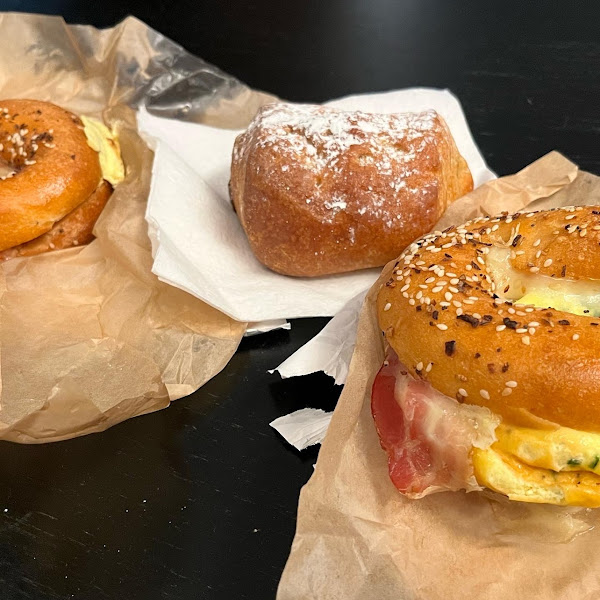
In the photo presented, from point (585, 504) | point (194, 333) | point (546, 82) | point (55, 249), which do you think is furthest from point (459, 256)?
point (546, 82)

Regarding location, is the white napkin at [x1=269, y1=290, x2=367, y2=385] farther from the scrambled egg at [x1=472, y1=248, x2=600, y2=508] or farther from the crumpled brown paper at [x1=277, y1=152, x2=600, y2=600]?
the scrambled egg at [x1=472, y1=248, x2=600, y2=508]

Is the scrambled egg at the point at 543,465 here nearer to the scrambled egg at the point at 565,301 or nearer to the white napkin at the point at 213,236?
the scrambled egg at the point at 565,301

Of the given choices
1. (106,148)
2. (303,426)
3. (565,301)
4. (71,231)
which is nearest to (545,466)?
(565,301)

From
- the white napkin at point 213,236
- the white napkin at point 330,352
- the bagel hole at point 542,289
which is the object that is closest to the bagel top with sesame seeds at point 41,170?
the white napkin at point 213,236

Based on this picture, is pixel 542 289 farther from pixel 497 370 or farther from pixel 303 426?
pixel 303 426

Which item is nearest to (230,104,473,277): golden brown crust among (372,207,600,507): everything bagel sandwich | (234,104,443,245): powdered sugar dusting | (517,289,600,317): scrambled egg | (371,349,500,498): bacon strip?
(234,104,443,245): powdered sugar dusting

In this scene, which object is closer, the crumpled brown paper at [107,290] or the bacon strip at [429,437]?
the bacon strip at [429,437]

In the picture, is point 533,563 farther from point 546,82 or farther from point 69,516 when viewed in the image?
point 546,82
